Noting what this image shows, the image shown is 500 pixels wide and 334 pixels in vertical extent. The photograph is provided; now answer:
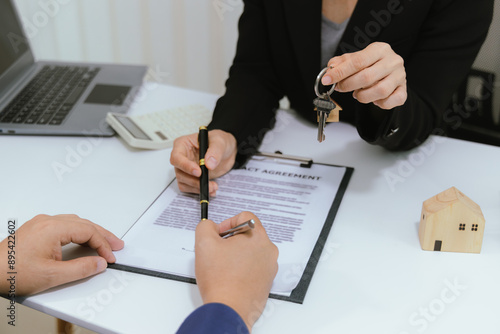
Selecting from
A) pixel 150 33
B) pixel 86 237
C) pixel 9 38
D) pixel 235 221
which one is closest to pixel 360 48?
pixel 235 221

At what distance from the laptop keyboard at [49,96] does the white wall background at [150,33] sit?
78 centimetres

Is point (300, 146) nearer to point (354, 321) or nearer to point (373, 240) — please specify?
point (373, 240)

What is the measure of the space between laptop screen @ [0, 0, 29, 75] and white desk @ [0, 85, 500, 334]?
10.4 inches

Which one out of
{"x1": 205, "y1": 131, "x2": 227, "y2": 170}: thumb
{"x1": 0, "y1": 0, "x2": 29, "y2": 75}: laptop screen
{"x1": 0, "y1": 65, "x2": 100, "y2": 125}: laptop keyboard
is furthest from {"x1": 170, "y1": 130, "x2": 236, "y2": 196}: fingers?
{"x1": 0, "y1": 0, "x2": 29, "y2": 75}: laptop screen

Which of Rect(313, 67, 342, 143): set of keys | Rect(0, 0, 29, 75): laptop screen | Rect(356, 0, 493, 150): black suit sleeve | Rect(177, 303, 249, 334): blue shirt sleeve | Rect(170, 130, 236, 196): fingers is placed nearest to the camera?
Rect(177, 303, 249, 334): blue shirt sleeve

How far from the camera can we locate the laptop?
1.15m

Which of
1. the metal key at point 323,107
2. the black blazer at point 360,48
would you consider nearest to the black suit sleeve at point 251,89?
the black blazer at point 360,48

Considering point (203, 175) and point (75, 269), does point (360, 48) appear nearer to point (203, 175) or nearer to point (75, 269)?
point (203, 175)

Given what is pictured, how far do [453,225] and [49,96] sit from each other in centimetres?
93

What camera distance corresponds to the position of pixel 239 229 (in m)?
0.74

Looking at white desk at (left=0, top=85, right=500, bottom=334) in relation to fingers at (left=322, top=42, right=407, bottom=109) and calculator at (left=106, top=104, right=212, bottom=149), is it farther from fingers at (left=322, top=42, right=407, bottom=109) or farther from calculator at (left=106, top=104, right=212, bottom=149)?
fingers at (left=322, top=42, right=407, bottom=109)

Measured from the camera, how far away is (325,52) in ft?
3.95

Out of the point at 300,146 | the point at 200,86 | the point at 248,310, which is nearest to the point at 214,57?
the point at 200,86

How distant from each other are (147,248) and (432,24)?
71 centimetres
